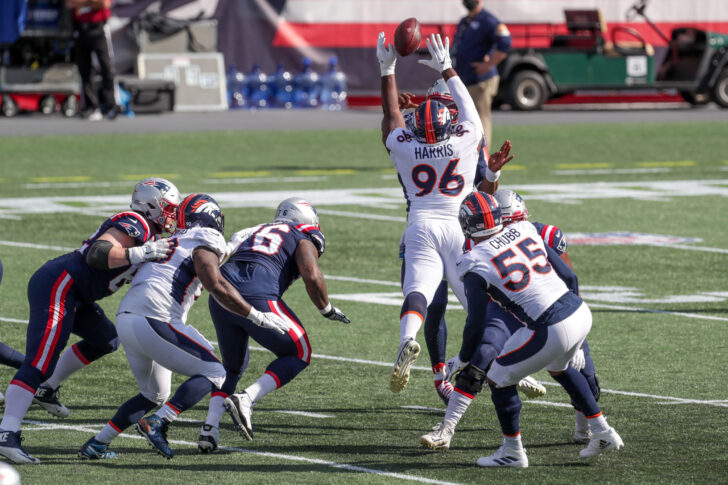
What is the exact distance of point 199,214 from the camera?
8.11m

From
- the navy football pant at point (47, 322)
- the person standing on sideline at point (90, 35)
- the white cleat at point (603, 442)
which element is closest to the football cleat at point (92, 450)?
the navy football pant at point (47, 322)

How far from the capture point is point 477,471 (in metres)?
7.52

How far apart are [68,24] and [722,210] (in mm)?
17384

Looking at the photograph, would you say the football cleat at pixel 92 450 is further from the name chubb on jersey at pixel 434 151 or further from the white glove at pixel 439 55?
the white glove at pixel 439 55

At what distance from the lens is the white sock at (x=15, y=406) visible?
25.2 feet

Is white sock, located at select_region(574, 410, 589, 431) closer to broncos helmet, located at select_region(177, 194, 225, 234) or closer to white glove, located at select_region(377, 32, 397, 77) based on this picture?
broncos helmet, located at select_region(177, 194, 225, 234)

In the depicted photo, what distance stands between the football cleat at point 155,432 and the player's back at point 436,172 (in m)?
2.54

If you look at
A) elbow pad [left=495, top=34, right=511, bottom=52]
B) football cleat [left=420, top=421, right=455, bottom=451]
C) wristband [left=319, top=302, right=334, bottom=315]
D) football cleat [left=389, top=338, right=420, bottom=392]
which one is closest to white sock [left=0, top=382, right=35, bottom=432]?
wristband [left=319, top=302, right=334, bottom=315]

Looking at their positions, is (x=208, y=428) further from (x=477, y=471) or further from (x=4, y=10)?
Result: (x=4, y=10)

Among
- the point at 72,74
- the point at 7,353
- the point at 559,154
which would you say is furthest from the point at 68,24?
the point at 7,353

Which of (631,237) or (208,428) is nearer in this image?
(208,428)

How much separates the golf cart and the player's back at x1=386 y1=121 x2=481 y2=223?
2529 centimetres

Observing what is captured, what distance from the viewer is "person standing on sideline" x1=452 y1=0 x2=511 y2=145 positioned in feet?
66.0

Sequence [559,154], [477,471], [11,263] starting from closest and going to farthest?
[477,471] → [11,263] → [559,154]
